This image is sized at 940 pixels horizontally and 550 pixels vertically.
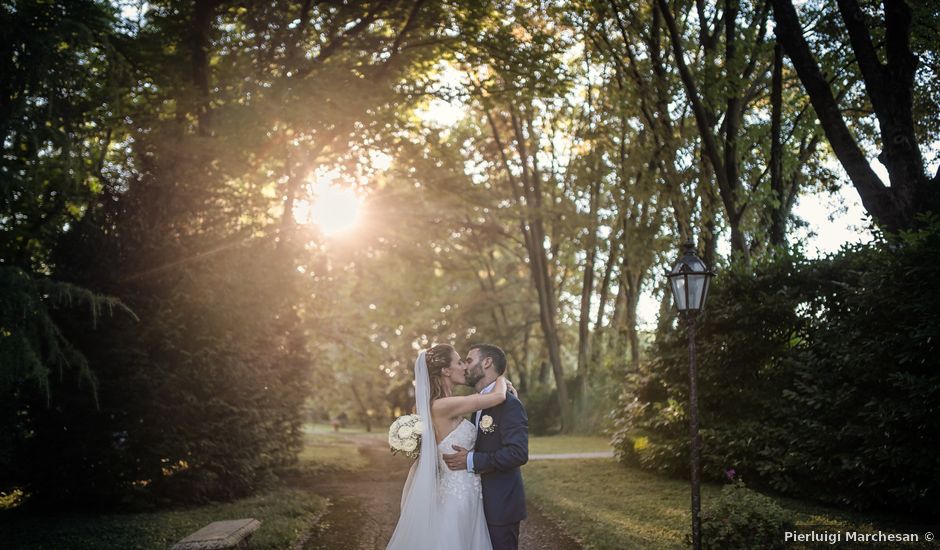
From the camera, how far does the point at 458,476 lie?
526 cm

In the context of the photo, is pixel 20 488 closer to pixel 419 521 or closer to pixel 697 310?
pixel 419 521

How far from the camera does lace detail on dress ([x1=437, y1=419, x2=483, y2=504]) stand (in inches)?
206

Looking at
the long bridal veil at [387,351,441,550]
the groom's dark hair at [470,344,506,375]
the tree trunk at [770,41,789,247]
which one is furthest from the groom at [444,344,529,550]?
the tree trunk at [770,41,789,247]

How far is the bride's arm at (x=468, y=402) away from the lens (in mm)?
4980

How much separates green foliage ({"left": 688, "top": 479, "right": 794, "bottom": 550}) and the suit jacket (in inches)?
134

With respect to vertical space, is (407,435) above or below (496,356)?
below

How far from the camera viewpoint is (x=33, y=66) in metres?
9.12

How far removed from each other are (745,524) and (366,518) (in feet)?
19.1

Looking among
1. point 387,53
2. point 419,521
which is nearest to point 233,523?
point 419,521

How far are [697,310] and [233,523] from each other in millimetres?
5944

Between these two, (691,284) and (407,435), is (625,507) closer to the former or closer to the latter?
(691,284)

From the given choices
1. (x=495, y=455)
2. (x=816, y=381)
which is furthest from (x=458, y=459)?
(x=816, y=381)

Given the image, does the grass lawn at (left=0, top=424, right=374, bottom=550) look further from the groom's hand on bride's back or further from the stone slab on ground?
the groom's hand on bride's back

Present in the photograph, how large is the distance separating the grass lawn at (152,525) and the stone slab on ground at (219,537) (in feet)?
2.09
